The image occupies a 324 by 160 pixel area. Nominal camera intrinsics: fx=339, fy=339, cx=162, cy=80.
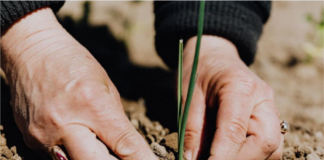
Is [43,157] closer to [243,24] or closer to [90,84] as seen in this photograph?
[90,84]

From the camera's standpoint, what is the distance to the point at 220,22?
1.62m

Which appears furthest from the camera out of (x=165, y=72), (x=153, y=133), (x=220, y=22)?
(x=165, y=72)

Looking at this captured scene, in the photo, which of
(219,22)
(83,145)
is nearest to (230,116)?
(83,145)

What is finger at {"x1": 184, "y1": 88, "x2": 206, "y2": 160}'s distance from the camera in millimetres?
1202

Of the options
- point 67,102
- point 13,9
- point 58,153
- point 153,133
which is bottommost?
point 153,133

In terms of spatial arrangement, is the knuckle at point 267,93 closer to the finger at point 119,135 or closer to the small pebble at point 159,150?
the small pebble at point 159,150

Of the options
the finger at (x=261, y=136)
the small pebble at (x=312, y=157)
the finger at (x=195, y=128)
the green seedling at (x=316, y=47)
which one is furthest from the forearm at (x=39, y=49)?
the green seedling at (x=316, y=47)

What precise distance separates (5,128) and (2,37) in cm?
36

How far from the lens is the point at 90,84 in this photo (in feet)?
3.17

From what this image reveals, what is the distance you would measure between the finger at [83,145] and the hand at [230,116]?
0.35 meters

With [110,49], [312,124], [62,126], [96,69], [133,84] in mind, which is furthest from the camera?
[110,49]

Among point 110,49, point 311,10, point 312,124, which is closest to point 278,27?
point 311,10

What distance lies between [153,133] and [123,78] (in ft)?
2.80

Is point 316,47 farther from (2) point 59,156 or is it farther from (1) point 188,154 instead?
(2) point 59,156
